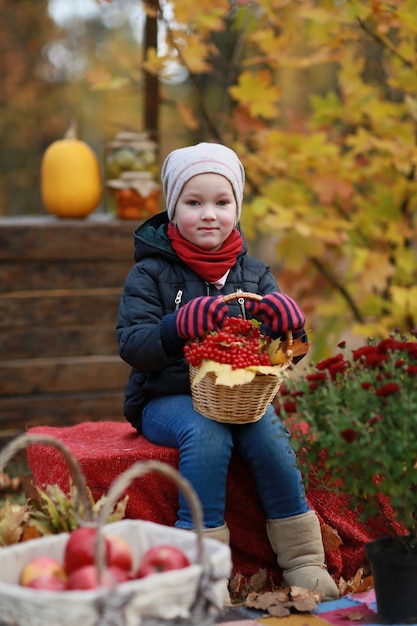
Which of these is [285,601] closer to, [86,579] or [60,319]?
[86,579]

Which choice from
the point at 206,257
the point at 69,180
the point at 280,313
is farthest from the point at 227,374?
the point at 69,180

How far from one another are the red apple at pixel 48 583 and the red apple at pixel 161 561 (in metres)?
0.17

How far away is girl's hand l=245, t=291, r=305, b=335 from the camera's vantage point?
2986mm

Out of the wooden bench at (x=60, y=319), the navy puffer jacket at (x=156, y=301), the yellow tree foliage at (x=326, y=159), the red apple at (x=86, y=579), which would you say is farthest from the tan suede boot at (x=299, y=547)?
the wooden bench at (x=60, y=319)

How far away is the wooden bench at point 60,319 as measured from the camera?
5129 mm

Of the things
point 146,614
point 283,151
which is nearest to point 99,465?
point 146,614

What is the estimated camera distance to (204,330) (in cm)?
296

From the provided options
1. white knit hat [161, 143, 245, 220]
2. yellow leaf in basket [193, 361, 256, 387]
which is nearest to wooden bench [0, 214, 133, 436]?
white knit hat [161, 143, 245, 220]

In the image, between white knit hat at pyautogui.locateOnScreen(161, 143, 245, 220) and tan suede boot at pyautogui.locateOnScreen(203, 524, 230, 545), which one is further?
white knit hat at pyautogui.locateOnScreen(161, 143, 245, 220)

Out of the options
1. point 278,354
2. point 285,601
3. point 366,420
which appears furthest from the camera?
point 285,601

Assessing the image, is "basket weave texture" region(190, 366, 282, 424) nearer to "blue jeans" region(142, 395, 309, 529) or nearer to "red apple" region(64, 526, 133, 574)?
"blue jeans" region(142, 395, 309, 529)

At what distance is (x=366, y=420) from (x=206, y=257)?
0.98 metres

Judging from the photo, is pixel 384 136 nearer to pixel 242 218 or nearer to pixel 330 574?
pixel 242 218

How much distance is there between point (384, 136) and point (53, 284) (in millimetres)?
1976
